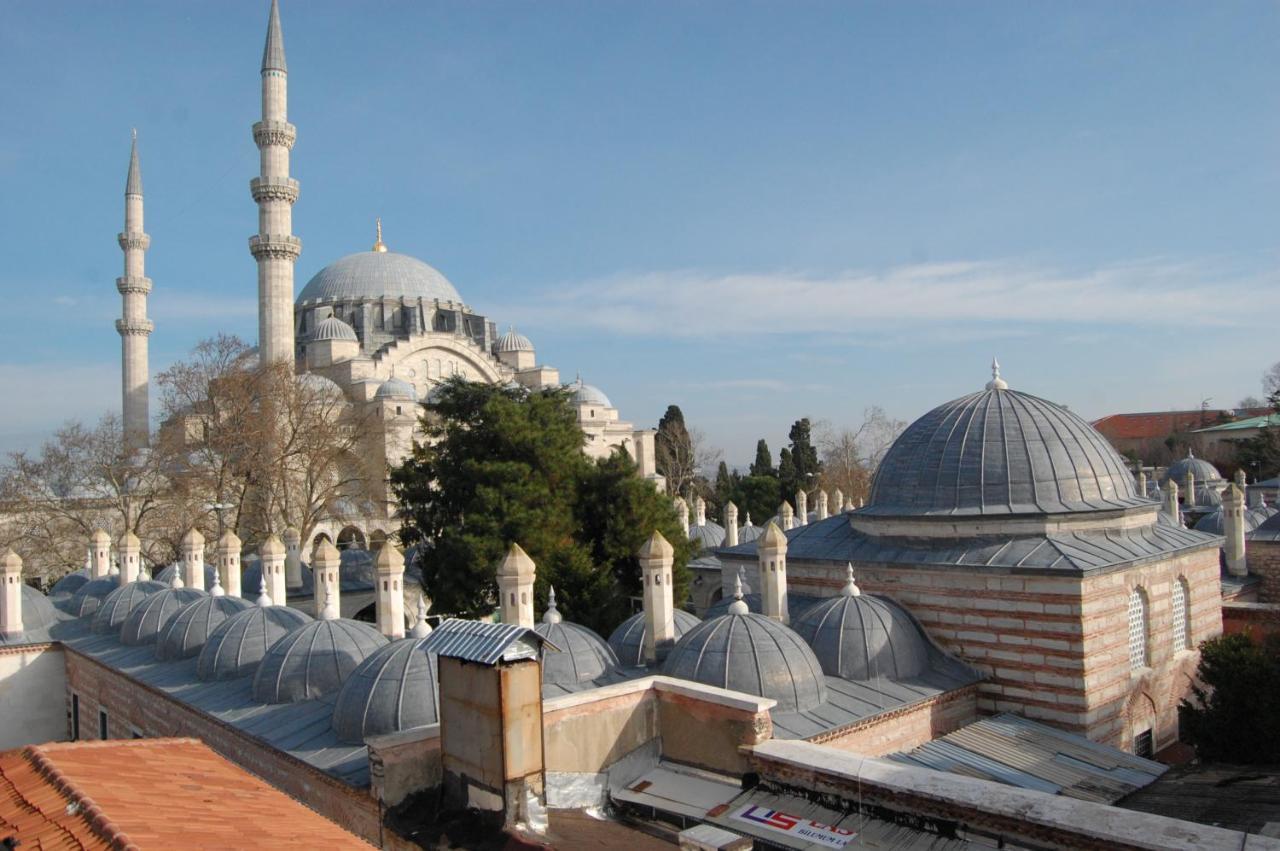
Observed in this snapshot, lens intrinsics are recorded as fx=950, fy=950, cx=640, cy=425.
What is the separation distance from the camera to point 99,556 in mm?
19438

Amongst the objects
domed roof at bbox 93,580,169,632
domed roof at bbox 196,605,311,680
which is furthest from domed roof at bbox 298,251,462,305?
domed roof at bbox 196,605,311,680

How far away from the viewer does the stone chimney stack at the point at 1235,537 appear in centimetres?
1623

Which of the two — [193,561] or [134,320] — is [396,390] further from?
[193,561]

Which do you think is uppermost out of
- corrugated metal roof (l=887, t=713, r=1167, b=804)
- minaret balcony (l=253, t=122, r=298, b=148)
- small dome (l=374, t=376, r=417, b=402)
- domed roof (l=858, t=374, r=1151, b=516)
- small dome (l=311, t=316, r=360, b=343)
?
minaret balcony (l=253, t=122, r=298, b=148)

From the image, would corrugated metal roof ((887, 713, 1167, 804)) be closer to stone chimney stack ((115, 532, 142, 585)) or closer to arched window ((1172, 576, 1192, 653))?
arched window ((1172, 576, 1192, 653))

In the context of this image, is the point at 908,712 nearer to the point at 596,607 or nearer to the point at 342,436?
the point at 596,607

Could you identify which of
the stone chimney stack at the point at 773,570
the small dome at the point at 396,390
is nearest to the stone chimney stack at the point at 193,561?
the stone chimney stack at the point at 773,570

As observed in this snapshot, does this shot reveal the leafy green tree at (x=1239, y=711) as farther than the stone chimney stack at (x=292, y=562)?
No

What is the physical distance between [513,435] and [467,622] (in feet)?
32.2

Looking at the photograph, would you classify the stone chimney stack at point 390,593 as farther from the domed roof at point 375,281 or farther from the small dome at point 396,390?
the domed roof at point 375,281

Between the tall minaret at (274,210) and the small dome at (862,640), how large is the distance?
74.5 ft

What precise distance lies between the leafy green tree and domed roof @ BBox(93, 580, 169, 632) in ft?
47.3

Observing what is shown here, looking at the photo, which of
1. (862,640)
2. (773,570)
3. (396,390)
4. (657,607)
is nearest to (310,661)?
(657,607)

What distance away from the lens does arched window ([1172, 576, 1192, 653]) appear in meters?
11.6
